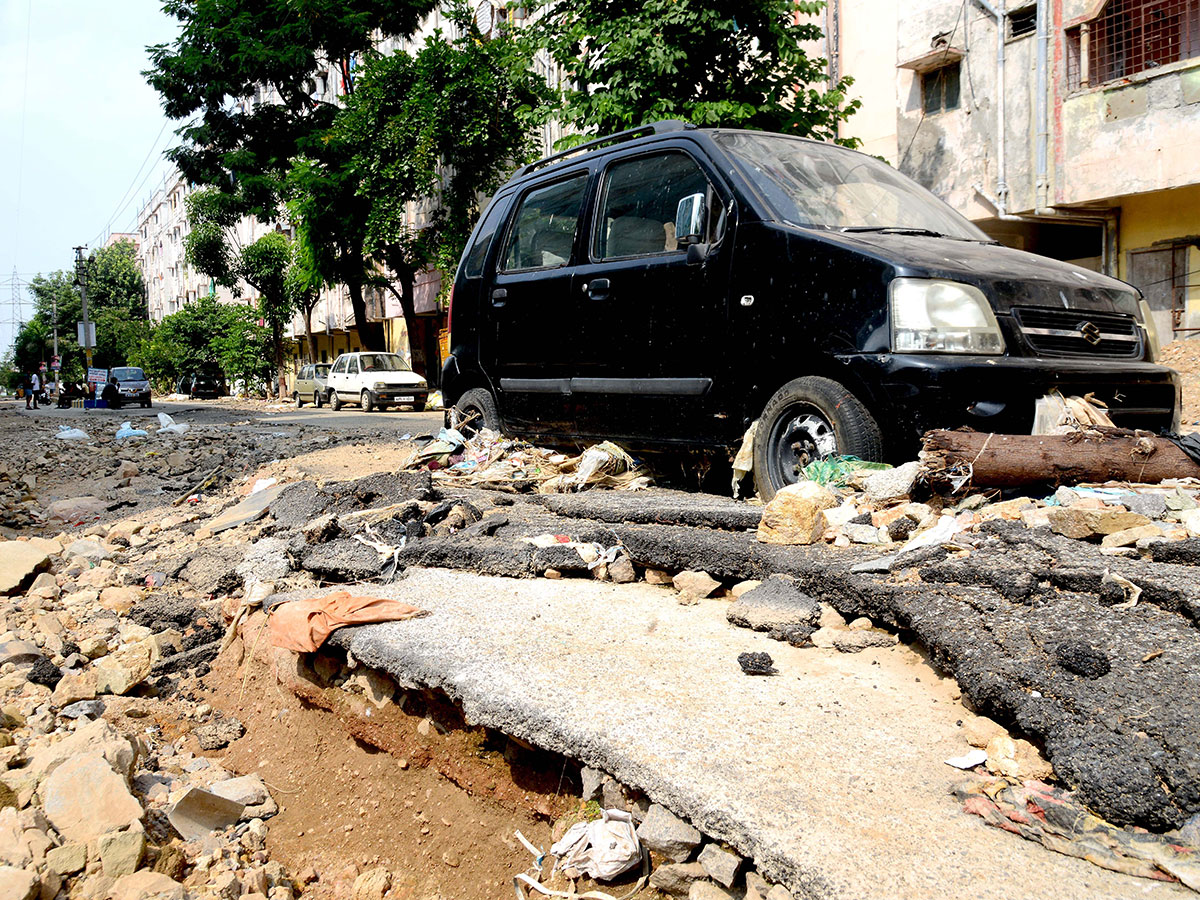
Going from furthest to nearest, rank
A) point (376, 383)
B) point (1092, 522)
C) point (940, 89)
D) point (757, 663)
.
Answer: point (376, 383)
point (940, 89)
point (1092, 522)
point (757, 663)

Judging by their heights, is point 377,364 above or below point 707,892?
above

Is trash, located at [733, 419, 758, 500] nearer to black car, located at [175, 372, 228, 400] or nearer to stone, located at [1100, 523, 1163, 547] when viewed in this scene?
stone, located at [1100, 523, 1163, 547]

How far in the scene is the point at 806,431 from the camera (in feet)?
13.8

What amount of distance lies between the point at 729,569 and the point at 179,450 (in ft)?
28.7

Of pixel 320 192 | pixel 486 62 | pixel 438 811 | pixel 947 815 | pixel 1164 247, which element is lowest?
pixel 438 811

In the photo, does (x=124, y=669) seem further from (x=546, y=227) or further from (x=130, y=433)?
(x=130, y=433)

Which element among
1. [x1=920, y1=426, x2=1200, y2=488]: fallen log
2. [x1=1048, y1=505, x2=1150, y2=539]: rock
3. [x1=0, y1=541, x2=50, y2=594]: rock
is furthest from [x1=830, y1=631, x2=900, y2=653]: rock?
[x1=0, y1=541, x2=50, y2=594]: rock

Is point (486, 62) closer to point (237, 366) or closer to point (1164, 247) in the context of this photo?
point (1164, 247)

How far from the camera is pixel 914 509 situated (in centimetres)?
365

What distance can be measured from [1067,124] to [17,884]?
16.5m

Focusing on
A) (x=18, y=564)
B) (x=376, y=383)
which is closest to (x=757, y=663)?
(x=18, y=564)

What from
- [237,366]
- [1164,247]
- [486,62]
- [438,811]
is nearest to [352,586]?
[438,811]

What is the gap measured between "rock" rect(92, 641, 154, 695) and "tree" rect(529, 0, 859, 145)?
690cm

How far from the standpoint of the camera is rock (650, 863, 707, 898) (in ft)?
6.75
